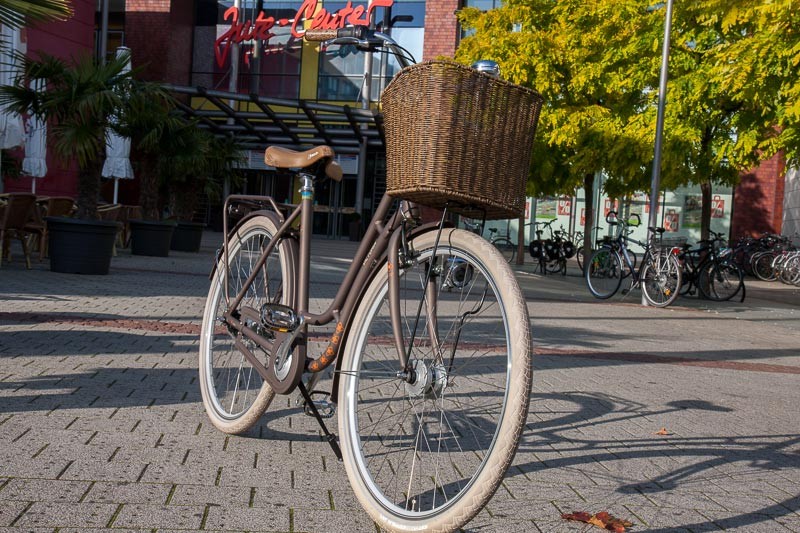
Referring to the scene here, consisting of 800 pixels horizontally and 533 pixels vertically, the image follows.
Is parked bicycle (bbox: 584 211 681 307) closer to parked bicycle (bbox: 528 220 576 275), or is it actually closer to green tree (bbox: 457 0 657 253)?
green tree (bbox: 457 0 657 253)

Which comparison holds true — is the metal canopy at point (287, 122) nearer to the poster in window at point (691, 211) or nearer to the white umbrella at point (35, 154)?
the white umbrella at point (35, 154)

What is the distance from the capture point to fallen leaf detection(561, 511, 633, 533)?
2.92 meters

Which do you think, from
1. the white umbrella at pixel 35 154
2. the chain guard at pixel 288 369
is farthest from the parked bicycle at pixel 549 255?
the chain guard at pixel 288 369

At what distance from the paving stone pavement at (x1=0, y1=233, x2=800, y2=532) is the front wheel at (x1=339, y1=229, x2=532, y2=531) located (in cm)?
19

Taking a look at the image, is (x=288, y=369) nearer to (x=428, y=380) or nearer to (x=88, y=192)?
(x=428, y=380)

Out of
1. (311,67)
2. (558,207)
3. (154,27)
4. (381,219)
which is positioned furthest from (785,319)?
(154,27)

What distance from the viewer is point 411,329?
9.51 feet

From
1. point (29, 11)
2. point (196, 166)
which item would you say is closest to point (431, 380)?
point (29, 11)

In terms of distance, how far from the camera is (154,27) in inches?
1469

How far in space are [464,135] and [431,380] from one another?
2.37 ft

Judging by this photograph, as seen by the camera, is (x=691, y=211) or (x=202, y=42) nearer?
(x=691, y=211)

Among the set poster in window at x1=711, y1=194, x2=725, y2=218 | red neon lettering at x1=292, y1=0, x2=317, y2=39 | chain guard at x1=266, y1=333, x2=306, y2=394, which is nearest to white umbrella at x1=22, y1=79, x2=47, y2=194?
chain guard at x1=266, y1=333, x2=306, y2=394

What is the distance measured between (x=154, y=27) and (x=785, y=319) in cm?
3035

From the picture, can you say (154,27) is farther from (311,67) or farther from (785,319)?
(785,319)
